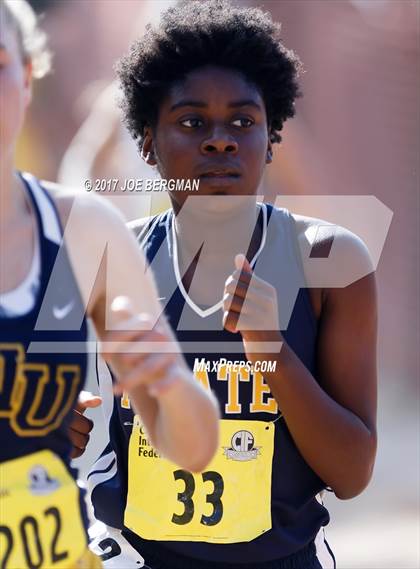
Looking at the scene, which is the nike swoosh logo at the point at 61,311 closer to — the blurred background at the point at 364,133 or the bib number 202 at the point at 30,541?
the bib number 202 at the point at 30,541

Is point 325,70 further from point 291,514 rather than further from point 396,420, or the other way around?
point 291,514

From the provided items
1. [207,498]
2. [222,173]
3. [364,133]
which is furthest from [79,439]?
[364,133]

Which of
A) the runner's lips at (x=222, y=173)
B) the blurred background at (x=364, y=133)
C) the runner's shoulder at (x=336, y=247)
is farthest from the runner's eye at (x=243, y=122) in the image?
the blurred background at (x=364, y=133)

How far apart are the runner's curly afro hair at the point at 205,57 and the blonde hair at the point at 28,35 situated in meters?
0.79

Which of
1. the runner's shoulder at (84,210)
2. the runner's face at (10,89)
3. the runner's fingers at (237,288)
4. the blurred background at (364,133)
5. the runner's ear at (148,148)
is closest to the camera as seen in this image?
the runner's face at (10,89)

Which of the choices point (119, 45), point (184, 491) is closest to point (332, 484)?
point (184, 491)

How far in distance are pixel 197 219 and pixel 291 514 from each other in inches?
28.7

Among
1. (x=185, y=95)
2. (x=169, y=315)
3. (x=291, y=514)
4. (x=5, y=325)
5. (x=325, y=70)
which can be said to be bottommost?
(x=291, y=514)

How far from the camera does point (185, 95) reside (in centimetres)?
247

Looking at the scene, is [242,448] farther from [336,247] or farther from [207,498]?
[336,247]

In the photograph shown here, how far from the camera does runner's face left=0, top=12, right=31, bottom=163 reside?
161 cm

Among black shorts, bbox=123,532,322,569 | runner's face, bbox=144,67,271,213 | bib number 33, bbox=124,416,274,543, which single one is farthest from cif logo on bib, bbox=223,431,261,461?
runner's face, bbox=144,67,271,213

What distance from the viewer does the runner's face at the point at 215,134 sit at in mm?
2369

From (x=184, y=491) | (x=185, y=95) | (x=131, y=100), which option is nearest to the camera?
(x=184, y=491)
